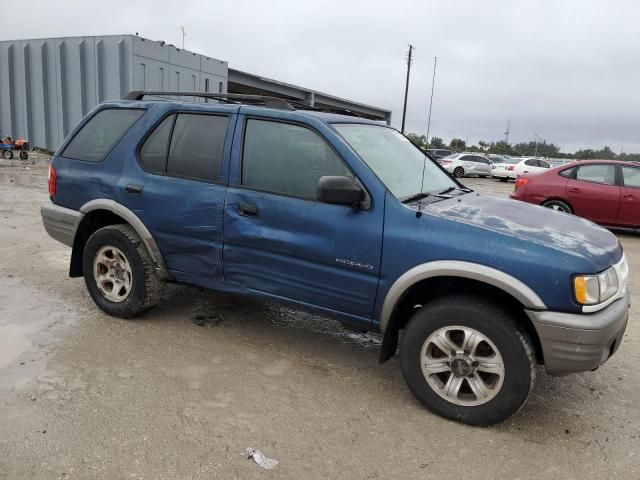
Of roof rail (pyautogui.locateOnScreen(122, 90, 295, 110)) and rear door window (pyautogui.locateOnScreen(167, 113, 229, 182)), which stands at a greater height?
roof rail (pyautogui.locateOnScreen(122, 90, 295, 110))

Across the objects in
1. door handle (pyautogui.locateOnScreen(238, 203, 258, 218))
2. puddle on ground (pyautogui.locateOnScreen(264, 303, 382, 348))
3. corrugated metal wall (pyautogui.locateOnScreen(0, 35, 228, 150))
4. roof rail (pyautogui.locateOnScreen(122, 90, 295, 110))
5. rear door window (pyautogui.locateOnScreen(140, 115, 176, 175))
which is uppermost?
corrugated metal wall (pyautogui.locateOnScreen(0, 35, 228, 150))

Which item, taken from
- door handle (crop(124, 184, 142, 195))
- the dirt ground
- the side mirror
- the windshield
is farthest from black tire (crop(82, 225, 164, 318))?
the windshield

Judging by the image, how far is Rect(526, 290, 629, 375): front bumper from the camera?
2.78 m

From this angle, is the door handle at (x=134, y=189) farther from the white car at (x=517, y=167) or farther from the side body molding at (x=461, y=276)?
the white car at (x=517, y=167)

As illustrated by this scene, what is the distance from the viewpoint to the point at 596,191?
9.56 m

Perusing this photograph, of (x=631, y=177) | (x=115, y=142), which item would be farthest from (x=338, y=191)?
(x=631, y=177)

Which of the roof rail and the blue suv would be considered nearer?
the blue suv

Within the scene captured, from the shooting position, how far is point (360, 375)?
145 inches

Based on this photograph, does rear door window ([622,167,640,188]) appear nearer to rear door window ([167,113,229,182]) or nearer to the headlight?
the headlight

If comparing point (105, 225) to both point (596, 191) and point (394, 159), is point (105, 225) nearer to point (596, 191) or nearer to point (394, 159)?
point (394, 159)

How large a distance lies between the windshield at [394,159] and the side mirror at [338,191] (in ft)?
0.84

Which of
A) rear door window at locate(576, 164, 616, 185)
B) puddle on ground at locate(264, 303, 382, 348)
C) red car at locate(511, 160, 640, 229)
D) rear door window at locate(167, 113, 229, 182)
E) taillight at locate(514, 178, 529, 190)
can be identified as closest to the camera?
rear door window at locate(167, 113, 229, 182)

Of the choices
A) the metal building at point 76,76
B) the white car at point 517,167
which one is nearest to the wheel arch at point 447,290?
the metal building at point 76,76

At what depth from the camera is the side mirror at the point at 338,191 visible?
3158mm
